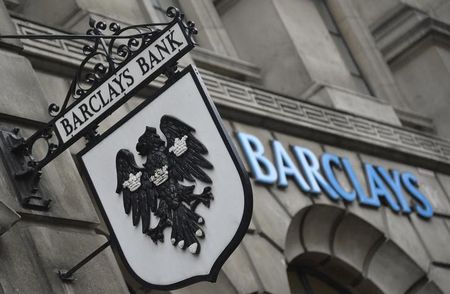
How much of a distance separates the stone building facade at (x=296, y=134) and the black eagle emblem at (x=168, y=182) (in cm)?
97

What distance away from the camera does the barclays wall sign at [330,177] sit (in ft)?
49.5

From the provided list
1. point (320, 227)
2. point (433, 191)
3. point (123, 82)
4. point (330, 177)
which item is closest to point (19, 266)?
point (123, 82)

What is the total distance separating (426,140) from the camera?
19406mm

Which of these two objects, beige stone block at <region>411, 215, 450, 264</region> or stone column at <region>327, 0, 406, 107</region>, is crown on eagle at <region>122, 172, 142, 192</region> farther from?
stone column at <region>327, 0, 406, 107</region>

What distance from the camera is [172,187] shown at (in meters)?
9.66

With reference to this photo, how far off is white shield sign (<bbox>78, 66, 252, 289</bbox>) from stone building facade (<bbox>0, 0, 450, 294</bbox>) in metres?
0.78

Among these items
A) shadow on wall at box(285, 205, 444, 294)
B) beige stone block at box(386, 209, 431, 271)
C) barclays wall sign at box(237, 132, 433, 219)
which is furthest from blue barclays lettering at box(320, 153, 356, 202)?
beige stone block at box(386, 209, 431, 271)

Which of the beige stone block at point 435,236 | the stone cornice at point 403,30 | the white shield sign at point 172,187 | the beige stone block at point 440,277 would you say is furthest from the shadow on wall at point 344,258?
the stone cornice at point 403,30

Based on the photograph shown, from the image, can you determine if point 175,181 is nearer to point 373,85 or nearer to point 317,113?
point 317,113

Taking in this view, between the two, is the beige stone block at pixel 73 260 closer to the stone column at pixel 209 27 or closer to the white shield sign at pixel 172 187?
the white shield sign at pixel 172 187

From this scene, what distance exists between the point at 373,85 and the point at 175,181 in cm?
1178

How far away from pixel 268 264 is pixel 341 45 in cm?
814

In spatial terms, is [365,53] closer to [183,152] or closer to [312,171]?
[312,171]

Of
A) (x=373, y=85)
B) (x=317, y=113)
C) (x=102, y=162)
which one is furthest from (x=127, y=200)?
(x=373, y=85)
